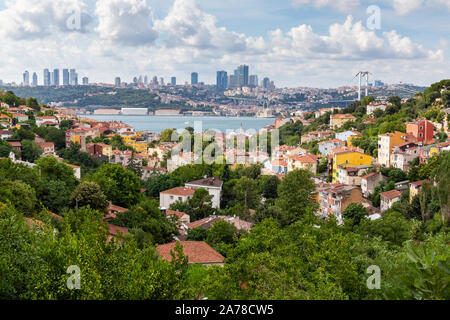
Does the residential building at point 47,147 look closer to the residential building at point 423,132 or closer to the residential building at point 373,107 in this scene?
the residential building at point 423,132

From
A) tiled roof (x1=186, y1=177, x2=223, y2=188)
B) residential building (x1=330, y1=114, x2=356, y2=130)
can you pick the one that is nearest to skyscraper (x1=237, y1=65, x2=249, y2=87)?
residential building (x1=330, y1=114, x2=356, y2=130)

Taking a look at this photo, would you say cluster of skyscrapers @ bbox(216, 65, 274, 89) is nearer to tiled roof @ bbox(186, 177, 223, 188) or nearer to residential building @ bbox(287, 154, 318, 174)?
residential building @ bbox(287, 154, 318, 174)

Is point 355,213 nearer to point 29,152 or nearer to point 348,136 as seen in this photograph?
point 29,152

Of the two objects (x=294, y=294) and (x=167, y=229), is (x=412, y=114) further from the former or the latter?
(x=294, y=294)

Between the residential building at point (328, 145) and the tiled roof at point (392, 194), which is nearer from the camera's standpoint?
the tiled roof at point (392, 194)

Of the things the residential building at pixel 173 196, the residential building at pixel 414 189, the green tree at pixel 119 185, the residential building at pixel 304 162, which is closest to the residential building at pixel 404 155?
the residential building at pixel 414 189
